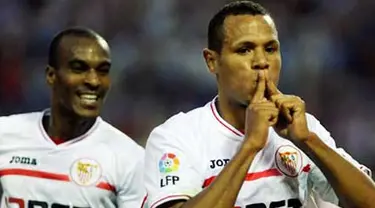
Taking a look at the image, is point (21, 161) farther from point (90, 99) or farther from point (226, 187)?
point (226, 187)

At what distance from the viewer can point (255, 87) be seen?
145 inches

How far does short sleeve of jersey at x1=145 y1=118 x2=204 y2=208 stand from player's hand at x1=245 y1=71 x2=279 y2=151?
0.29m

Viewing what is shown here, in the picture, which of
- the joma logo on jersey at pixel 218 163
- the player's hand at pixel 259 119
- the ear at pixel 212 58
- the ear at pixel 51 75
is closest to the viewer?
the player's hand at pixel 259 119

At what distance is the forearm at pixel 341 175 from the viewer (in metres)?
3.64

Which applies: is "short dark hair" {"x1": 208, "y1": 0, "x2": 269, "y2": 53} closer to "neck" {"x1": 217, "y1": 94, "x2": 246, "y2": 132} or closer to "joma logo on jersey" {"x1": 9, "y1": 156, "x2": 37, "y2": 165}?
"neck" {"x1": 217, "y1": 94, "x2": 246, "y2": 132}

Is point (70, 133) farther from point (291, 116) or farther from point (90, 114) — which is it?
point (291, 116)

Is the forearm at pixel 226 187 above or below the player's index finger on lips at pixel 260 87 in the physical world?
below

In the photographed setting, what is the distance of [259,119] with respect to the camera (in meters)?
3.55

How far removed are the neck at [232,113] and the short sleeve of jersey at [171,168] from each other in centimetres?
22

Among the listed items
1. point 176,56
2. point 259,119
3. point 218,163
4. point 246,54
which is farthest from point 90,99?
point 176,56

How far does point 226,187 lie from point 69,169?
162 cm

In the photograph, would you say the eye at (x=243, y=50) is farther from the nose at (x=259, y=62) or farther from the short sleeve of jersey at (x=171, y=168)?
the short sleeve of jersey at (x=171, y=168)

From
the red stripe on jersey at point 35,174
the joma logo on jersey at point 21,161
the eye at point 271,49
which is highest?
the eye at point 271,49

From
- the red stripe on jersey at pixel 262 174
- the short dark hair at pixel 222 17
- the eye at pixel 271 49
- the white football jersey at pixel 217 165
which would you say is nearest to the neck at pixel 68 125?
the white football jersey at pixel 217 165
